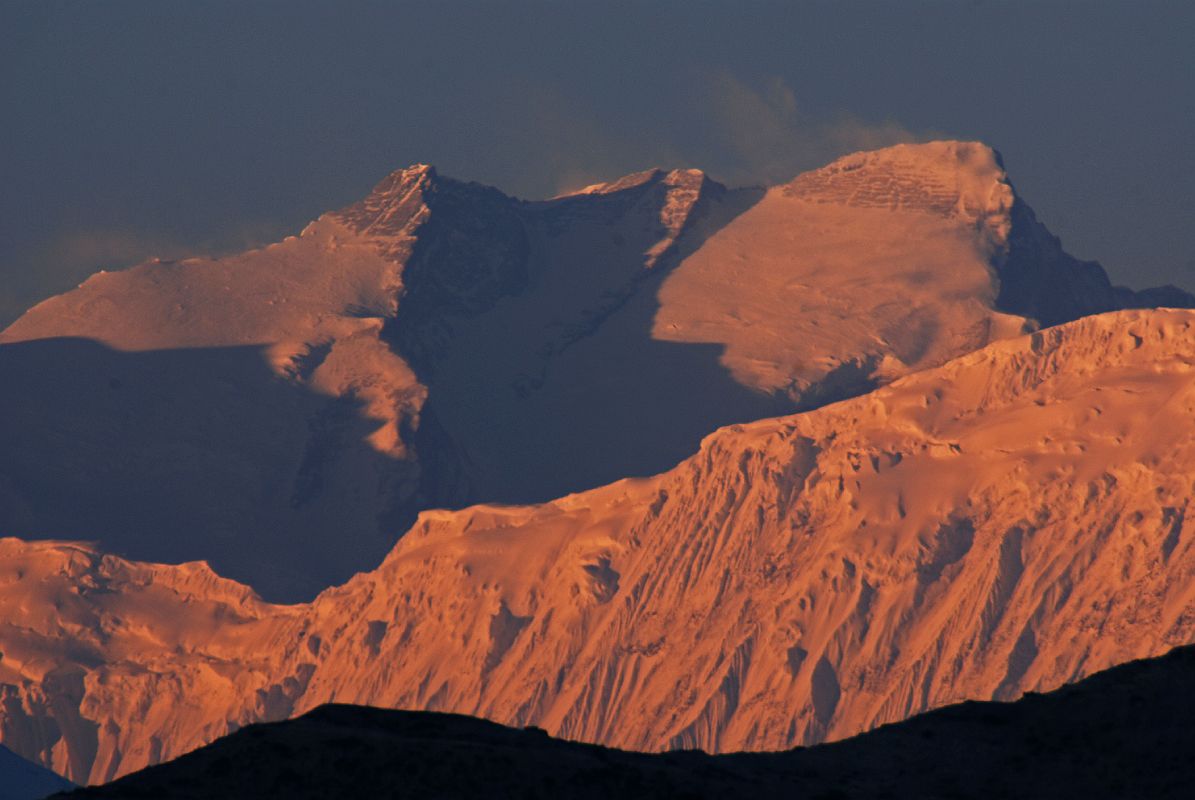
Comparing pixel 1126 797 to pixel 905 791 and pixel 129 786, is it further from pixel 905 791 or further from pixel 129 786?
pixel 129 786

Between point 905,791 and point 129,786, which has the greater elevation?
point 905,791

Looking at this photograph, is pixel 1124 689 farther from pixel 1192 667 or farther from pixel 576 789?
pixel 576 789

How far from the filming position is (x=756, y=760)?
12412cm

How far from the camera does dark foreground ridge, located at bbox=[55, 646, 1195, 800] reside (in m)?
112

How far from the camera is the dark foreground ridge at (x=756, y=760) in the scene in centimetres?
11200

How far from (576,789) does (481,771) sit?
4.17 metres

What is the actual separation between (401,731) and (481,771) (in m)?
8.88

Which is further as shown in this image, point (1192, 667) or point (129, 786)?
point (1192, 667)

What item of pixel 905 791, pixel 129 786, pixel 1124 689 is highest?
pixel 1124 689

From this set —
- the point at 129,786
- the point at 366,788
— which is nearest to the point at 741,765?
the point at 366,788

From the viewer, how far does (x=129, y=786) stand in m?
110

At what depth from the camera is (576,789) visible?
370 feet

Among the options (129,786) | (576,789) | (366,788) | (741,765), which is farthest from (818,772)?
(129,786)

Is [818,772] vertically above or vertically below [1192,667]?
below
